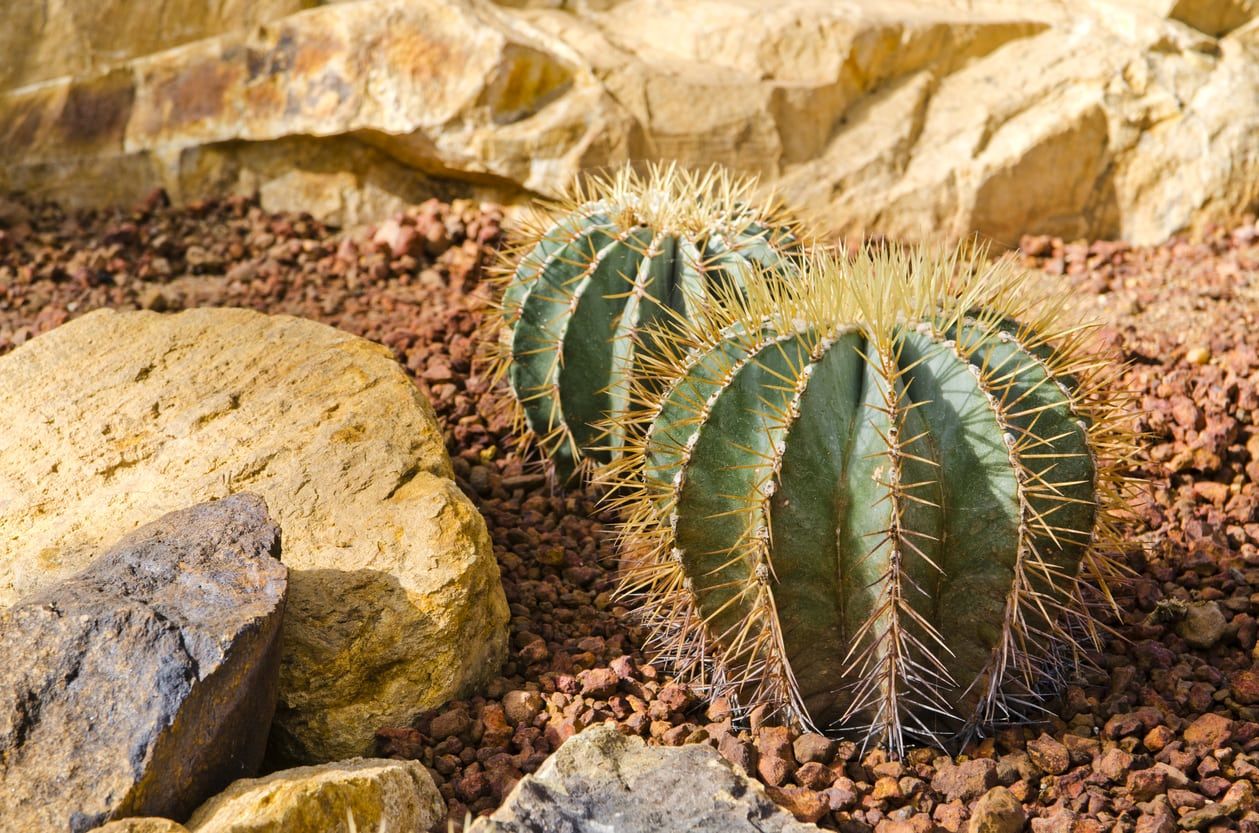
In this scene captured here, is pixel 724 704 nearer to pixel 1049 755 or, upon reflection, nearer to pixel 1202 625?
pixel 1049 755

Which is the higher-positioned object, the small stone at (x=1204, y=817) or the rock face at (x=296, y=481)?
the rock face at (x=296, y=481)

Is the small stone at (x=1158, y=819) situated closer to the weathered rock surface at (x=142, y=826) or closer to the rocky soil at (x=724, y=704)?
the rocky soil at (x=724, y=704)

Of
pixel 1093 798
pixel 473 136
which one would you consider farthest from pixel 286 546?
pixel 473 136

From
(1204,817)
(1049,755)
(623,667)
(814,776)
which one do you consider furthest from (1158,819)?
(623,667)

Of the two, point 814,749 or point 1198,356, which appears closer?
point 814,749

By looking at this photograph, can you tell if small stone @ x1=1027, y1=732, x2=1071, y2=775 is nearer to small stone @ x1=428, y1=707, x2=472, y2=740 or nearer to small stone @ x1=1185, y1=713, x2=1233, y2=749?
small stone @ x1=1185, y1=713, x2=1233, y2=749

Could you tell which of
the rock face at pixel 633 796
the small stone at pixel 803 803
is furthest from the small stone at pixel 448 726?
the small stone at pixel 803 803

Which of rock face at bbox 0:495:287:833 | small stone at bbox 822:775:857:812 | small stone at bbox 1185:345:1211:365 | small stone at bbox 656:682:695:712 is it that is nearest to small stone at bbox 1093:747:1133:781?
small stone at bbox 822:775:857:812
